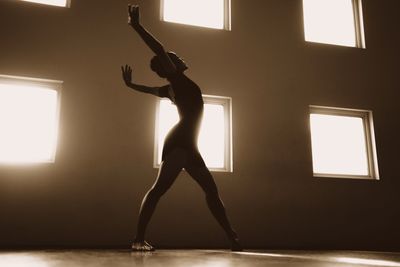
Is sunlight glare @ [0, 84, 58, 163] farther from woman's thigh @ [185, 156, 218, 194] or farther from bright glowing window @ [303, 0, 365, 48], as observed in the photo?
bright glowing window @ [303, 0, 365, 48]

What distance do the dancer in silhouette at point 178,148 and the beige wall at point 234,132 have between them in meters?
0.90

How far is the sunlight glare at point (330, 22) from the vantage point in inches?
165

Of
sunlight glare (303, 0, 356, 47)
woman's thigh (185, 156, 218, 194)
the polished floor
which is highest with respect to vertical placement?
sunlight glare (303, 0, 356, 47)

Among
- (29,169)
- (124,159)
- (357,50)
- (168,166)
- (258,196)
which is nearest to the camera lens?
(168,166)

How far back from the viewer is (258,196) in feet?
11.4

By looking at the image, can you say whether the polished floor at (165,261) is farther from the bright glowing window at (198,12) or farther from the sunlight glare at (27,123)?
the bright glowing window at (198,12)

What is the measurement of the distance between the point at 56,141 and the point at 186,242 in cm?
146

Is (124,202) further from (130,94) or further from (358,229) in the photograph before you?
(358,229)

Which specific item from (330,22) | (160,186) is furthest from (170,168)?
(330,22)

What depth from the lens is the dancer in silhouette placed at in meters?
2.22

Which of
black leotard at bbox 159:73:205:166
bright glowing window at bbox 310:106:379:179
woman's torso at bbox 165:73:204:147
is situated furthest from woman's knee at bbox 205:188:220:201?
bright glowing window at bbox 310:106:379:179

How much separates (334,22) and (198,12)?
169 centimetres

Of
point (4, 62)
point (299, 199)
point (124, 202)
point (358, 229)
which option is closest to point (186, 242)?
point (124, 202)

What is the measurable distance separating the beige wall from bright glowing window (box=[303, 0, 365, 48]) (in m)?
0.20
